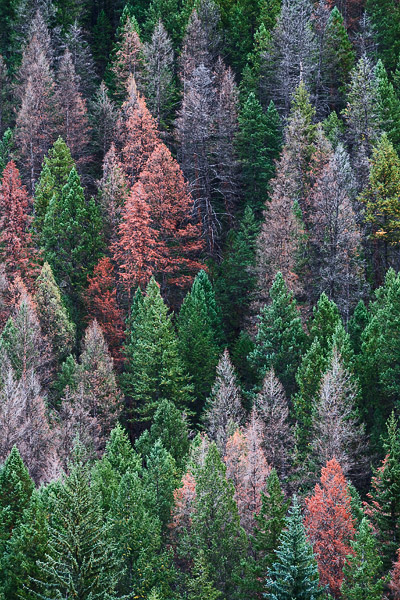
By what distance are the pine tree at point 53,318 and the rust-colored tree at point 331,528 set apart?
67.1 ft

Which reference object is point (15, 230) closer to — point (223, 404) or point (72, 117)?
point (72, 117)

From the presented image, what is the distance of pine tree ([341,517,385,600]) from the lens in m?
33.3

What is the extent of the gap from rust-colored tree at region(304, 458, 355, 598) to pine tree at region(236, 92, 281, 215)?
30851mm

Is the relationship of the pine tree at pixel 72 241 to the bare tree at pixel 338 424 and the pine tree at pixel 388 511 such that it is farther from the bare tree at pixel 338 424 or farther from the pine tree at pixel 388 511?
the pine tree at pixel 388 511

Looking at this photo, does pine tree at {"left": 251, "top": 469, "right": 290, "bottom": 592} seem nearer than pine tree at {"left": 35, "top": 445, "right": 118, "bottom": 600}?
No


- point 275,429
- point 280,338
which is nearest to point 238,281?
point 280,338

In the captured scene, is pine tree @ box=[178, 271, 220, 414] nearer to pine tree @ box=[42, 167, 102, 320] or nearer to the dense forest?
the dense forest

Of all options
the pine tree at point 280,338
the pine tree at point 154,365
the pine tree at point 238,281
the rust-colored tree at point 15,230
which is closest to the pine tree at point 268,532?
the pine tree at point 280,338

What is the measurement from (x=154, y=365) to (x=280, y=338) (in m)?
8.13

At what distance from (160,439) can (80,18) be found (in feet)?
180

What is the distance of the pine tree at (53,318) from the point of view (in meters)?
52.8

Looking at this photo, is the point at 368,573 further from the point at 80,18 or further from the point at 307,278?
the point at 80,18

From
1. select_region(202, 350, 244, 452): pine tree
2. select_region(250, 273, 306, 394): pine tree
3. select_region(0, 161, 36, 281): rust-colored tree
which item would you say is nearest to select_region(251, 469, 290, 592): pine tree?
select_region(202, 350, 244, 452): pine tree

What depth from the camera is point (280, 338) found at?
161ft
